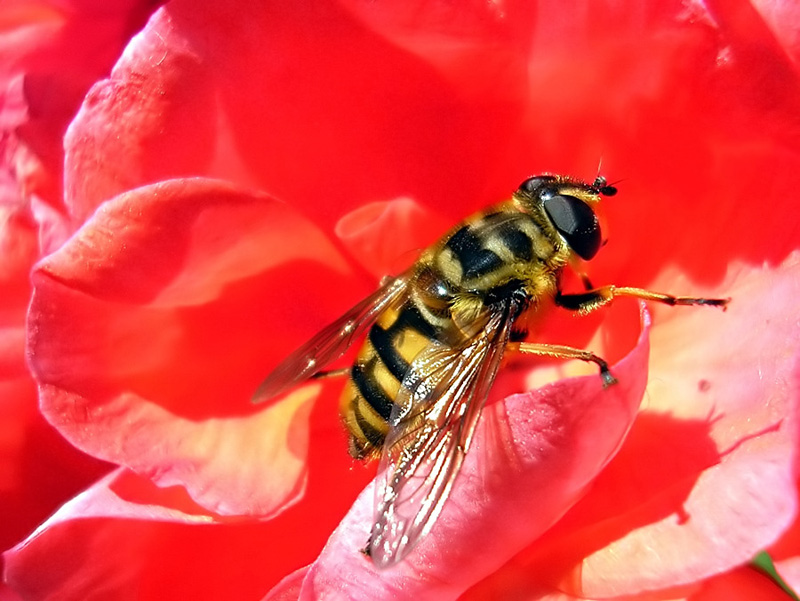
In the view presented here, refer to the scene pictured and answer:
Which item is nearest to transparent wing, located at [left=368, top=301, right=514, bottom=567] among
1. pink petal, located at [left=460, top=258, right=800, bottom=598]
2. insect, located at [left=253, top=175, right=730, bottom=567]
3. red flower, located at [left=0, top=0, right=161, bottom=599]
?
insect, located at [left=253, top=175, right=730, bottom=567]

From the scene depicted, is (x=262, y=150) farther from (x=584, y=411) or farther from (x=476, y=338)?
(x=584, y=411)

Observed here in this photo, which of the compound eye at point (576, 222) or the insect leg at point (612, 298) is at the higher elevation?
the compound eye at point (576, 222)

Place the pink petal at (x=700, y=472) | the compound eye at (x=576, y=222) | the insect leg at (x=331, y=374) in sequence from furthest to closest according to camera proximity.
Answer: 1. the insect leg at (x=331, y=374)
2. the compound eye at (x=576, y=222)
3. the pink petal at (x=700, y=472)

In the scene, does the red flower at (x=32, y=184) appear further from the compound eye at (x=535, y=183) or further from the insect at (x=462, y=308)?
the compound eye at (x=535, y=183)

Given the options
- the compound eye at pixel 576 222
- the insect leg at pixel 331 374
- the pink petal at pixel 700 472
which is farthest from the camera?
the insect leg at pixel 331 374

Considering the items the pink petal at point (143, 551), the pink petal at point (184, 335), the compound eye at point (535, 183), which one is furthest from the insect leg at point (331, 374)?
the compound eye at point (535, 183)
